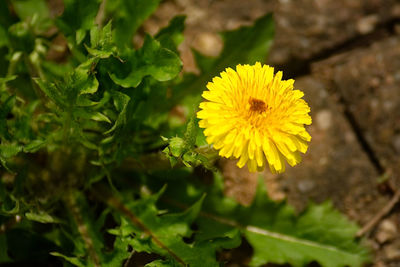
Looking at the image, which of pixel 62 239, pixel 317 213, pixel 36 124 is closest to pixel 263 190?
pixel 317 213

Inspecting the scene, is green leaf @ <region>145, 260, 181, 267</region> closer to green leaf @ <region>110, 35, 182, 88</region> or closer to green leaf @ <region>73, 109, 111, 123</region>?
green leaf @ <region>73, 109, 111, 123</region>

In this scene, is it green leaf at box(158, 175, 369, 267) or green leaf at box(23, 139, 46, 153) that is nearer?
green leaf at box(23, 139, 46, 153)

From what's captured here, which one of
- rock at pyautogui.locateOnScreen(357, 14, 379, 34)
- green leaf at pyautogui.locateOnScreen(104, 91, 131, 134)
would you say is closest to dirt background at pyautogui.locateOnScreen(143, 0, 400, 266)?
rock at pyautogui.locateOnScreen(357, 14, 379, 34)

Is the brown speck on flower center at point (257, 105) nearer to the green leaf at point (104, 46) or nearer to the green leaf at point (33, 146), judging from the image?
the green leaf at point (104, 46)

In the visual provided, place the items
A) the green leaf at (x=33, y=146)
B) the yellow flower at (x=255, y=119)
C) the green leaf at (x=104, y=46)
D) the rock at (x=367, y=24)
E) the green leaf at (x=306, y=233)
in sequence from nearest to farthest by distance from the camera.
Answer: the yellow flower at (x=255, y=119) → the green leaf at (x=104, y=46) → the green leaf at (x=33, y=146) → the green leaf at (x=306, y=233) → the rock at (x=367, y=24)

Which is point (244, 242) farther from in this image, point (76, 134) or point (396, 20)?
point (396, 20)

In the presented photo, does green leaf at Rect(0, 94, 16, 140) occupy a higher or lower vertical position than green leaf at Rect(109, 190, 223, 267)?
higher

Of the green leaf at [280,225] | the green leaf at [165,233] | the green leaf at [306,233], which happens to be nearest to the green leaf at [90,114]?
the green leaf at [165,233]
